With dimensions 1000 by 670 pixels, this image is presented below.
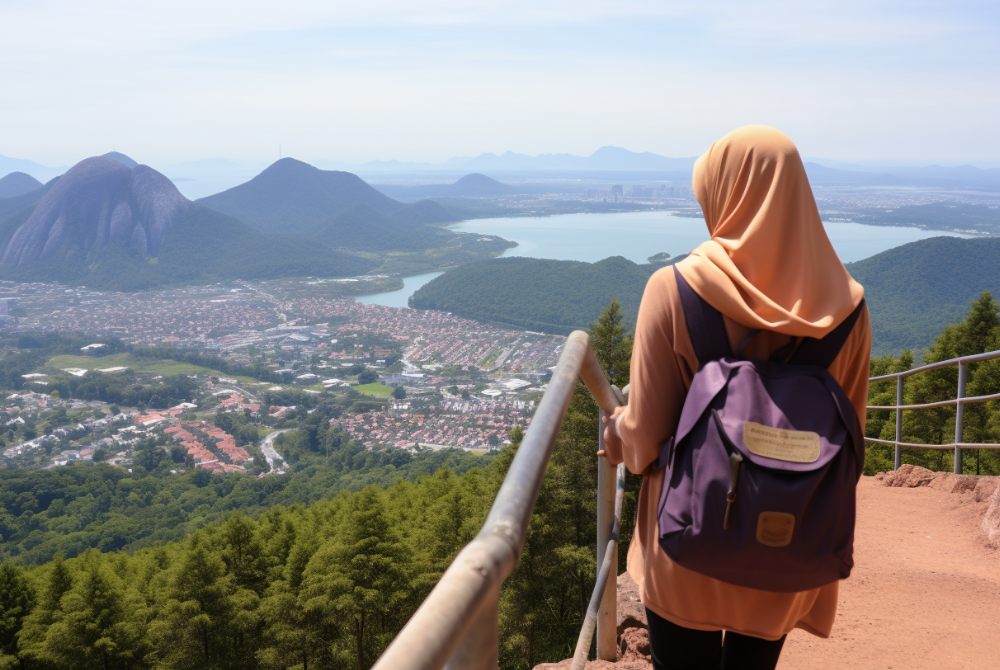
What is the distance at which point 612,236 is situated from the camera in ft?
396

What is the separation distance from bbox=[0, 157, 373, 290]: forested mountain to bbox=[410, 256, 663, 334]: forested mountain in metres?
35.8

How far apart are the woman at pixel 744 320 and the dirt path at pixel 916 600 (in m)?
1.32

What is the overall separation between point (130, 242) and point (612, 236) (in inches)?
3466

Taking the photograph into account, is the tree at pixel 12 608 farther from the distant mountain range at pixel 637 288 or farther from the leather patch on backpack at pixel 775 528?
the distant mountain range at pixel 637 288

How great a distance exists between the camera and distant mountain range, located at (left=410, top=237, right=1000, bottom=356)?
48.7 m

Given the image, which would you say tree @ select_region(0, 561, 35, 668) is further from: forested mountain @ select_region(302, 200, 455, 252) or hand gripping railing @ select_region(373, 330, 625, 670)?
forested mountain @ select_region(302, 200, 455, 252)

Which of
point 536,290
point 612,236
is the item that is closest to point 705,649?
point 536,290

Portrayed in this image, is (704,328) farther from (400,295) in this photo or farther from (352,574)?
(400,295)

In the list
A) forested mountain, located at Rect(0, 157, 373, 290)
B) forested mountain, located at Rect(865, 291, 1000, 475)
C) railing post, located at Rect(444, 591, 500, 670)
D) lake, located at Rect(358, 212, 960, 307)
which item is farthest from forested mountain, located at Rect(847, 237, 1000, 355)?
forested mountain, located at Rect(0, 157, 373, 290)

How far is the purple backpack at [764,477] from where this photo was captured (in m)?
0.98

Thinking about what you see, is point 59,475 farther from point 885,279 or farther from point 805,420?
point 885,279

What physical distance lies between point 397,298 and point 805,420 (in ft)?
370

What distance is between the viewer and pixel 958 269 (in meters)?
53.8

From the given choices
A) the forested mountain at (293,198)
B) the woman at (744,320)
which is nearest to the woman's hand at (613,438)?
the woman at (744,320)
